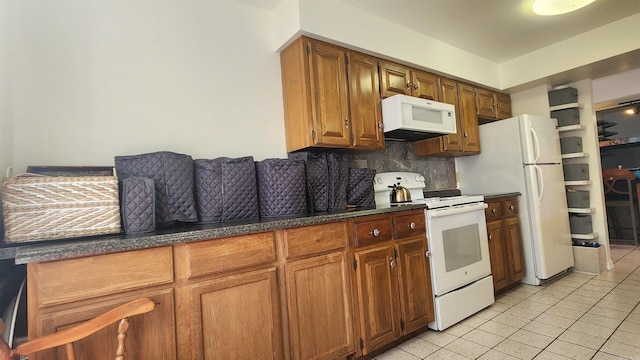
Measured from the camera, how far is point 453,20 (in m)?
2.57

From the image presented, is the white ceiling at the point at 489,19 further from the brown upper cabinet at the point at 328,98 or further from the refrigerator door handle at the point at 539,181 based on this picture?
the refrigerator door handle at the point at 539,181

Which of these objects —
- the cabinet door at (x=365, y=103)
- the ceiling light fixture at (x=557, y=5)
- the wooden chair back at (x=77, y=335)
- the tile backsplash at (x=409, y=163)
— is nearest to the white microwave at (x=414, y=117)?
the cabinet door at (x=365, y=103)

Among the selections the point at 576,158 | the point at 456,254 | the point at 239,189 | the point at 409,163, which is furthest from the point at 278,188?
the point at 576,158

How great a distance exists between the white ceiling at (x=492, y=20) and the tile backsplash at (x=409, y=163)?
1075 millimetres

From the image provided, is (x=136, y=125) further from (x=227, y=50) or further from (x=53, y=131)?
(x=227, y=50)

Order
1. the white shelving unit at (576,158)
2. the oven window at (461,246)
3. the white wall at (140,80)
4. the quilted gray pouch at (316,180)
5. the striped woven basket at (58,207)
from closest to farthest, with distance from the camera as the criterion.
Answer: the striped woven basket at (58,207)
the white wall at (140,80)
the quilted gray pouch at (316,180)
the oven window at (461,246)
the white shelving unit at (576,158)

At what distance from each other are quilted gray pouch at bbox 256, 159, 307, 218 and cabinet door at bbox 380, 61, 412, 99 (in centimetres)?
111

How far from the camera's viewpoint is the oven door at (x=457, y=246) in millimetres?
2170

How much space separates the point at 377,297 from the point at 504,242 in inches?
66.8

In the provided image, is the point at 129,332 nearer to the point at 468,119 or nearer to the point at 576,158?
the point at 468,119

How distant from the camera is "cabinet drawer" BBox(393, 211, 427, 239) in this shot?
6.61 feet

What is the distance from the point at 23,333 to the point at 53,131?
0.90 meters

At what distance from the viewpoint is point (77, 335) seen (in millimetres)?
915

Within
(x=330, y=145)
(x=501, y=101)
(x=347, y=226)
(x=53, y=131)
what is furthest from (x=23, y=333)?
(x=501, y=101)
